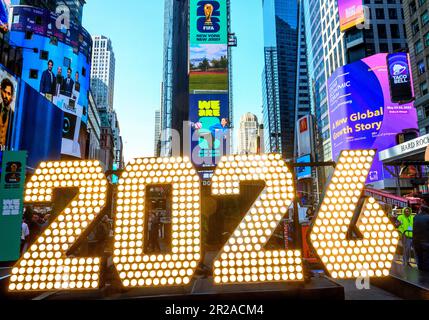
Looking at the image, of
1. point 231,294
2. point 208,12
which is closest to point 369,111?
point 208,12

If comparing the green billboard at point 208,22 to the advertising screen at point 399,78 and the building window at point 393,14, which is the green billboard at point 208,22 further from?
the building window at point 393,14

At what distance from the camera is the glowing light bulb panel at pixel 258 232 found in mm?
4539

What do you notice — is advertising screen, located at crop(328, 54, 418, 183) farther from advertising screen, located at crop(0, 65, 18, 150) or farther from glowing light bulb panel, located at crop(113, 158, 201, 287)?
glowing light bulb panel, located at crop(113, 158, 201, 287)

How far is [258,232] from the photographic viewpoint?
4.59m

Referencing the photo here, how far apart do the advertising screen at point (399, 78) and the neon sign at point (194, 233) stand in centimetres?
5206

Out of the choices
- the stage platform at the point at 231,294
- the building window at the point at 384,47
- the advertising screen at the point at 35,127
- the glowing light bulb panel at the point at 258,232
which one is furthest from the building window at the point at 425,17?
the stage platform at the point at 231,294

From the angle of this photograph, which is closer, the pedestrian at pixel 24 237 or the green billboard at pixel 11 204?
the green billboard at pixel 11 204

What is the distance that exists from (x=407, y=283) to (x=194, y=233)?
18.3 feet

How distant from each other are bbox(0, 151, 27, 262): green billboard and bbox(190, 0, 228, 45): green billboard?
50292 millimetres

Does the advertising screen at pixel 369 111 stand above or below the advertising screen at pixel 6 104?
above

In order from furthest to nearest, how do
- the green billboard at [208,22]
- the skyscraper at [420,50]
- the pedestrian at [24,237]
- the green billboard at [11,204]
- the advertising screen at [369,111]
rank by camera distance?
the green billboard at [208,22], the advertising screen at [369,111], the skyscraper at [420,50], the pedestrian at [24,237], the green billboard at [11,204]
